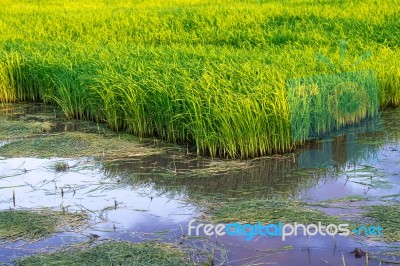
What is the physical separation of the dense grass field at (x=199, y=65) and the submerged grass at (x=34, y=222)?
6.59 ft

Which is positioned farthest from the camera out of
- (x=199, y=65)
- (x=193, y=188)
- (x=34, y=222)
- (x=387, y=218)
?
(x=199, y=65)

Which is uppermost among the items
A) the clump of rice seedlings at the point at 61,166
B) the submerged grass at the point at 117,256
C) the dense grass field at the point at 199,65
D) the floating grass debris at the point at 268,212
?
the dense grass field at the point at 199,65

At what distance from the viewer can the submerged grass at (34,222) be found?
15.3 feet

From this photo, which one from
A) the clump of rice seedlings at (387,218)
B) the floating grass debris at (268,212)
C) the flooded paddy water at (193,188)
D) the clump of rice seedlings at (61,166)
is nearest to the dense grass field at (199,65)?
the flooded paddy water at (193,188)

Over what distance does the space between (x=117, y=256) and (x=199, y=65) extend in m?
4.52

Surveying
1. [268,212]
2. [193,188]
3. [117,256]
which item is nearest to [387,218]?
[268,212]

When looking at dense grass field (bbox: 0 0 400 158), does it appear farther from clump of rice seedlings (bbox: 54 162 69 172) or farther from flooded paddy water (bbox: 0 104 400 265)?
clump of rice seedlings (bbox: 54 162 69 172)

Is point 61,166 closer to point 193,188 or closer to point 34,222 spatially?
point 193,188

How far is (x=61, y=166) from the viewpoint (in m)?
6.38

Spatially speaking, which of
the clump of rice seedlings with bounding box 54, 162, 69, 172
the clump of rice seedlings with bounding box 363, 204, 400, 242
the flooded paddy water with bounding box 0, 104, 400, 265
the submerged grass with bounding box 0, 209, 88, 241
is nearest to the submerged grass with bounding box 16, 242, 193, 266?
the flooded paddy water with bounding box 0, 104, 400, 265

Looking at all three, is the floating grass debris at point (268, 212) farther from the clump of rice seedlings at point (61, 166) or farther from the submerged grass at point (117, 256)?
the clump of rice seedlings at point (61, 166)

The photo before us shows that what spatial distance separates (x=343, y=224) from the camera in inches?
183

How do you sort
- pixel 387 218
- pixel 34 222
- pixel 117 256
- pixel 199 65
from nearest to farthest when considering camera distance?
pixel 117 256
pixel 387 218
pixel 34 222
pixel 199 65

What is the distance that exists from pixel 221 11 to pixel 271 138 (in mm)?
9558
